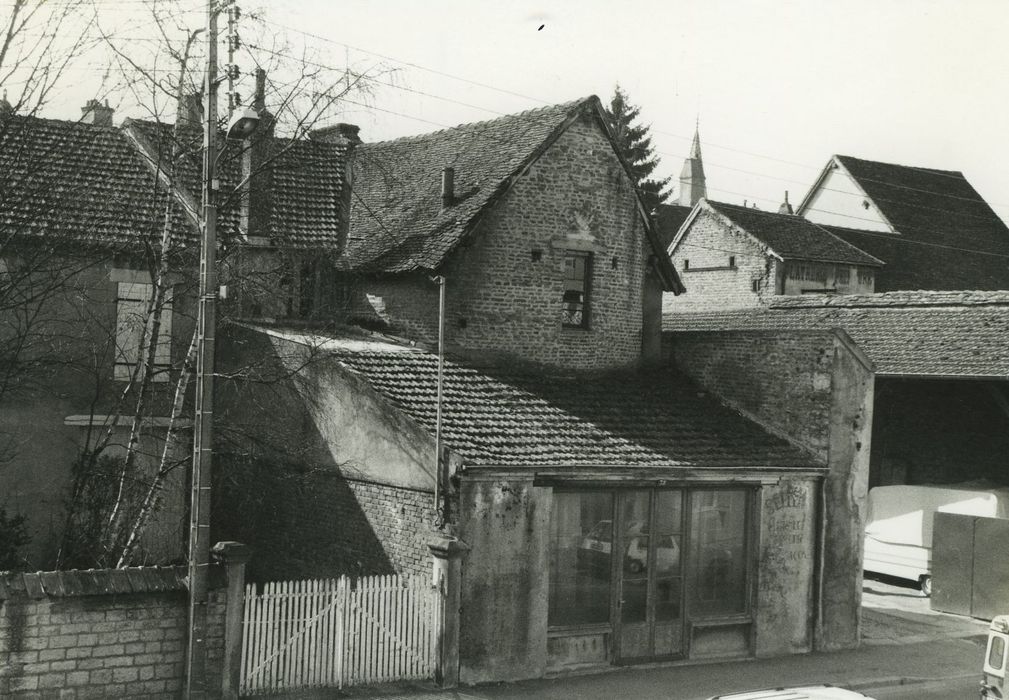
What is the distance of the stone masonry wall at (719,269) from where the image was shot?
36.8 meters

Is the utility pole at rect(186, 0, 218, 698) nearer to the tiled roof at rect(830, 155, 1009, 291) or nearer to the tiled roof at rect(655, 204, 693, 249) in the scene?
the tiled roof at rect(830, 155, 1009, 291)

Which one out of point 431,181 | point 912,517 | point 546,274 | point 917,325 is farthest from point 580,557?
point 917,325

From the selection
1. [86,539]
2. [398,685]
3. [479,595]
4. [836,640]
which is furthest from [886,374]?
[86,539]

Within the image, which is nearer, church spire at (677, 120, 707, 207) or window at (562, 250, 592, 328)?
window at (562, 250, 592, 328)

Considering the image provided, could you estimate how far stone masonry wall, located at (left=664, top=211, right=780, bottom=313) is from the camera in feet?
121

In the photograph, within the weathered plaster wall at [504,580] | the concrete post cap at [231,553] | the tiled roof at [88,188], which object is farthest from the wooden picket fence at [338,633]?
the tiled roof at [88,188]

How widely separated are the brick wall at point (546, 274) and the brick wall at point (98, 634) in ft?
26.4

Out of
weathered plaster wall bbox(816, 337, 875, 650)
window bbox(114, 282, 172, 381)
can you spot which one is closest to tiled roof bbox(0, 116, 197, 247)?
window bbox(114, 282, 172, 381)

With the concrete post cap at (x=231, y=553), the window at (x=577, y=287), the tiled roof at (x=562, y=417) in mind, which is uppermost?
the window at (x=577, y=287)

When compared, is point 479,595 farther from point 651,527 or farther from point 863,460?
point 863,460

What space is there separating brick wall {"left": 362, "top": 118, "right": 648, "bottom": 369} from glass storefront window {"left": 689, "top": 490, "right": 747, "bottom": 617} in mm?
4256

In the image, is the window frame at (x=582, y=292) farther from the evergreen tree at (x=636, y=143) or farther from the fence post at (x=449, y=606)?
the evergreen tree at (x=636, y=143)

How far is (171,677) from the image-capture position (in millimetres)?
12148

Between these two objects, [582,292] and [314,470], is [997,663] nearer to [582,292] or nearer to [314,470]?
[314,470]
